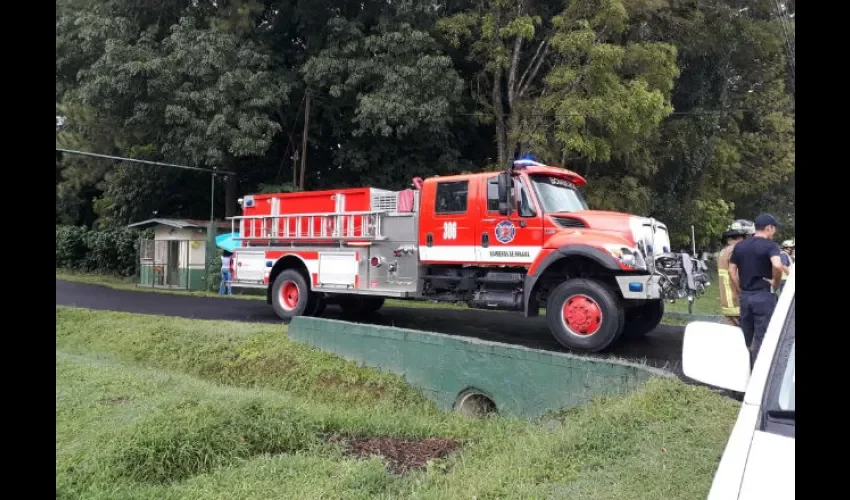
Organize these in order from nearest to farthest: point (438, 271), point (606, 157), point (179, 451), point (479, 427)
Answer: point (179, 451) < point (479, 427) < point (438, 271) < point (606, 157)

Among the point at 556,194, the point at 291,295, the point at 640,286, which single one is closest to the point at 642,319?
the point at 640,286

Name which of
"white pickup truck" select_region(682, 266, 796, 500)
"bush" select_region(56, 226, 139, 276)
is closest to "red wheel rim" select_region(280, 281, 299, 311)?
"white pickup truck" select_region(682, 266, 796, 500)

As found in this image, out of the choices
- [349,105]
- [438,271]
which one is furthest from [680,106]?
[438,271]

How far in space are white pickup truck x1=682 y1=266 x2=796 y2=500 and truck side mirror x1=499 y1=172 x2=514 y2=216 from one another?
6165 mm

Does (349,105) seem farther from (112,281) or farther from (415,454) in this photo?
(415,454)

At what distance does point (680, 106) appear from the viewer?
2000 cm

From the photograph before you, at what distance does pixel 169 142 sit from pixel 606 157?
13.4 metres

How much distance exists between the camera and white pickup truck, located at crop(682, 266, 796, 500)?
1.74 metres

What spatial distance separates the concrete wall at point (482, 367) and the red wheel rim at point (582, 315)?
4.98ft

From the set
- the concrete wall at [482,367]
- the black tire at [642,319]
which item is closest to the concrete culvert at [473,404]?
the concrete wall at [482,367]

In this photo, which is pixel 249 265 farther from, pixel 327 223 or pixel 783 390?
pixel 783 390

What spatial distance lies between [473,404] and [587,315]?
188 centimetres

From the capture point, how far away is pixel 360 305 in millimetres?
12383
